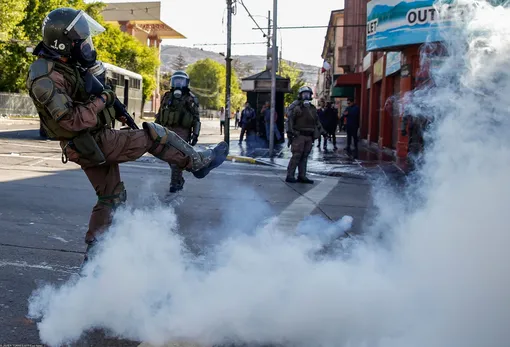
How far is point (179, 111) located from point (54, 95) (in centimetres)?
498

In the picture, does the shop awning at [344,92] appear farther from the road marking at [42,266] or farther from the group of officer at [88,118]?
the road marking at [42,266]

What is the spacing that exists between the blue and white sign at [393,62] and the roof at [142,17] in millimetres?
67890

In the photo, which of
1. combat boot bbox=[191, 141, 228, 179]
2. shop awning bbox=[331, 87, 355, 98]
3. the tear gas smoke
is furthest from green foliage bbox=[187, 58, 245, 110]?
the tear gas smoke

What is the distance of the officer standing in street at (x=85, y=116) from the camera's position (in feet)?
11.2

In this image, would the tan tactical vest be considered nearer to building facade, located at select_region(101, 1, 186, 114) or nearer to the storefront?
the storefront

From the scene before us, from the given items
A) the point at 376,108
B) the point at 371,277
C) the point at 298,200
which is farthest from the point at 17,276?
the point at 376,108

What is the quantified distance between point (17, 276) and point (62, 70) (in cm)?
164

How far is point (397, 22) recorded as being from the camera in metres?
15.4

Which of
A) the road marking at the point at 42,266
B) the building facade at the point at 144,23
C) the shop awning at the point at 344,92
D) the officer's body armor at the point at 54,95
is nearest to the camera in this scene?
the officer's body armor at the point at 54,95

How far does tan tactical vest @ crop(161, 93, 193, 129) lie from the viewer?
8.29 metres

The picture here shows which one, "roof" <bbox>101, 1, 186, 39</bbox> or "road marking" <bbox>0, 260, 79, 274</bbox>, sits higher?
"roof" <bbox>101, 1, 186, 39</bbox>

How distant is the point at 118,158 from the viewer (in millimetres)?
3795

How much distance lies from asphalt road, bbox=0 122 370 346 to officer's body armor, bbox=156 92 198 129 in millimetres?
1118

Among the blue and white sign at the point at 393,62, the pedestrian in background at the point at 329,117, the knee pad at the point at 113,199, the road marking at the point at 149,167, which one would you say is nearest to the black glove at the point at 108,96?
the knee pad at the point at 113,199
